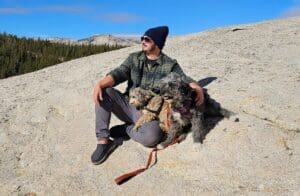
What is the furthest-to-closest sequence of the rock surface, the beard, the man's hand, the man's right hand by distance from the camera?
1. the beard
2. the man's right hand
3. the man's hand
4. the rock surface

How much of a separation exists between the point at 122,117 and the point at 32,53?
568 inches

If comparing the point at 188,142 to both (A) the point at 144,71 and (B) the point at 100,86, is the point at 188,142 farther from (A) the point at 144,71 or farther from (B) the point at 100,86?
(B) the point at 100,86

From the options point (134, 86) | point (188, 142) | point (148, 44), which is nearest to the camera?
point (188, 142)

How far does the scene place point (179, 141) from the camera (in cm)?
710

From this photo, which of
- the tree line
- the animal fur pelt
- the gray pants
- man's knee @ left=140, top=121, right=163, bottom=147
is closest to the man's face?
the animal fur pelt

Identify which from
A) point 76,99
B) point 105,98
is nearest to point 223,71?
point 76,99

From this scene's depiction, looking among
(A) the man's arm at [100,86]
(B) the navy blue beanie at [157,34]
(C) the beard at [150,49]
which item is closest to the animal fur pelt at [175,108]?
(A) the man's arm at [100,86]

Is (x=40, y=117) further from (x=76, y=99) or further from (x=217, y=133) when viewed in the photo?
(x=217, y=133)

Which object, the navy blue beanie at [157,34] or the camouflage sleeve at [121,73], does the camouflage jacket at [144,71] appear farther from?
the navy blue beanie at [157,34]

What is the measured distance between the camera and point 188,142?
23.2 ft

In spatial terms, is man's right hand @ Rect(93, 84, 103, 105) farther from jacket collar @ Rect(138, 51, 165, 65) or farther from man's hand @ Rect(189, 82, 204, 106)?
man's hand @ Rect(189, 82, 204, 106)

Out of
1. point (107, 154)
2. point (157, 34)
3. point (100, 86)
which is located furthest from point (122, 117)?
point (157, 34)

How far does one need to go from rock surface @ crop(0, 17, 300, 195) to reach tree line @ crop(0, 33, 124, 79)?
7351mm

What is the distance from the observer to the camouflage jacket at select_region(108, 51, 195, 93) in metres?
7.28
